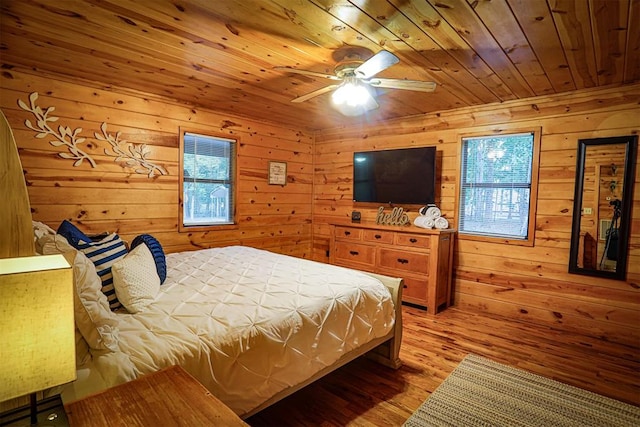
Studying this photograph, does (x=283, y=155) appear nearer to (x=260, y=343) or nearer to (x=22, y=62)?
(x=22, y=62)

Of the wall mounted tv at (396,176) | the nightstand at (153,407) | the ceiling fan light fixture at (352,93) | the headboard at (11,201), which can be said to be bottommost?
the nightstand at (153,407)

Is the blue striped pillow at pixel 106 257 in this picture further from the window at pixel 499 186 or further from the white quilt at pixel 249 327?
the window at pixel 499 186

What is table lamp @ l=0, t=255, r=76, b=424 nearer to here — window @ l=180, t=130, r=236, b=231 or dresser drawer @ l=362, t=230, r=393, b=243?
window @ l=180, t=130, r=236, b=231

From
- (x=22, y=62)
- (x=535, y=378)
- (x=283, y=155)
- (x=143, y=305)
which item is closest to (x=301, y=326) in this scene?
(x=143, y=305)

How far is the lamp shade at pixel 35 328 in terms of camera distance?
645mm

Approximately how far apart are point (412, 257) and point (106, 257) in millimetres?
2880

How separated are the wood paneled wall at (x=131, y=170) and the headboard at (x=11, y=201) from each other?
2520 millimetres

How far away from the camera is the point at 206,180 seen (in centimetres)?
401

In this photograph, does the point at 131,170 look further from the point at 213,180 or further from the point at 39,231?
the point at 39,231

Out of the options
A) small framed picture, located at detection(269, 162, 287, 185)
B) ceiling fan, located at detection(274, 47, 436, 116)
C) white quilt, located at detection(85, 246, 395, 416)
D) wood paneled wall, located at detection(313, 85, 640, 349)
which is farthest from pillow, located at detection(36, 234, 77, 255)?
wood paneled wall, located at detection(313, 85, 640, 349)

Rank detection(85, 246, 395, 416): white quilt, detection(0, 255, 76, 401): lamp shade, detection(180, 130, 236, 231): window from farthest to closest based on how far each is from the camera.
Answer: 1. detection(180, 130, 236, 231): window
2. detection(85, 246, 395, 416): white quilt
3. detection(0, 255, 76, 401): lamp shade

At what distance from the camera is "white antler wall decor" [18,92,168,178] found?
2.80 meters

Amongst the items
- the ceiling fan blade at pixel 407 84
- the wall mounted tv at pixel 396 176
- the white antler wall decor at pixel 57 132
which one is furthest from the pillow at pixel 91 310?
the wall mounted tv at pixel 396 176

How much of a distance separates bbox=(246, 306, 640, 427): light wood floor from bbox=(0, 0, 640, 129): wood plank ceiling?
2259 mm
